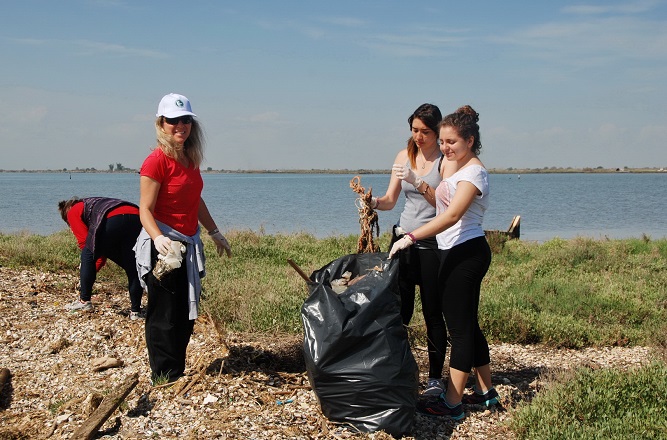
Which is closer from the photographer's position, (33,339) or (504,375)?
(504,375)

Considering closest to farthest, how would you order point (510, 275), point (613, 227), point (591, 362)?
point (591, 362)
point (510, 275)
point (613, 227)

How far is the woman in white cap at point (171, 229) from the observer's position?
4.11m

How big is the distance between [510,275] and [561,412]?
5373 mm

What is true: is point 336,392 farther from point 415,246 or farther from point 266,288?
point 266,288

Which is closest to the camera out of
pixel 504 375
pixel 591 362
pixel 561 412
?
pixel 561 412

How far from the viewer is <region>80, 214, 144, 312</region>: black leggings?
20.6 ft

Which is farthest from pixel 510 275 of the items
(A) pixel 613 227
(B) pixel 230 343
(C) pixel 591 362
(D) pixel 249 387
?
(A) pixel 613 227

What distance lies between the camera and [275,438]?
373cm

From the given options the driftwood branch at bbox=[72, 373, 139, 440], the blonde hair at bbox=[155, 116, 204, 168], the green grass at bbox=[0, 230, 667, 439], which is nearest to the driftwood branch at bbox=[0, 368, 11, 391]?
the driftwood branch at bbox=[72, 373, 139, 440]

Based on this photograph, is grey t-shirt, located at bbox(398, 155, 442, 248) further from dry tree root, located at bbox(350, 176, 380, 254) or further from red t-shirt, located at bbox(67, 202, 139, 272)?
red t-shirt, located at bbox(67, 202, 139, 272)

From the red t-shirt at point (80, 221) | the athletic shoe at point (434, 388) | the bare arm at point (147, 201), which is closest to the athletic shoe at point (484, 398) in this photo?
the athletic shoe at point (434, 388)

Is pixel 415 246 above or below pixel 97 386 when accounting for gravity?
above

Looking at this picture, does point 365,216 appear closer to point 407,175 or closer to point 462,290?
point 407,175

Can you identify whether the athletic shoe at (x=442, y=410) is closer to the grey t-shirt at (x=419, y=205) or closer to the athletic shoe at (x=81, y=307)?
the grey t-shirt at (x=419, y=205)
